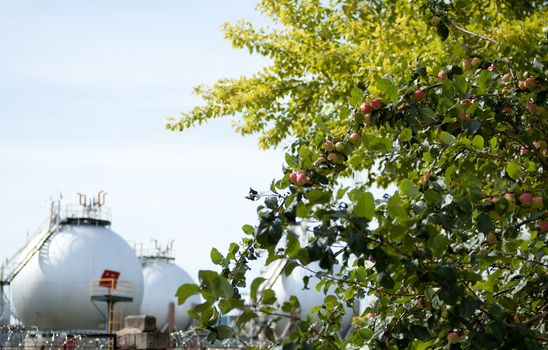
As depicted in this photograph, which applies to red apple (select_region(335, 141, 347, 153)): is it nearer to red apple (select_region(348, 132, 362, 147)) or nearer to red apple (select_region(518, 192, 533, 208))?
red apple (select_region(348, 132, 362, 147))

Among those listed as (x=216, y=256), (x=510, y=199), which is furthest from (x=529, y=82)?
(x=216, y=256)

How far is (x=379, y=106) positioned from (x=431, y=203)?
3.08 feet

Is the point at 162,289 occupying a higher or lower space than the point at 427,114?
higher

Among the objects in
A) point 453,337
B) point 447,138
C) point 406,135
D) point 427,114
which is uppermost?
point 427,114

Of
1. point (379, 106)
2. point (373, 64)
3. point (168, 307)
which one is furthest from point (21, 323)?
point (379, 106)

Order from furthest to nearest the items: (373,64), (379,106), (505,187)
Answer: (373,64) → (379,106) → (505,187)

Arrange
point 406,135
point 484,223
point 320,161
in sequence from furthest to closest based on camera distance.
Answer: point 406,135
point 320,161
point 484,223

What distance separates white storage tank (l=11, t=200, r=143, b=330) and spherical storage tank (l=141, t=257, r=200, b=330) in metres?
8.11

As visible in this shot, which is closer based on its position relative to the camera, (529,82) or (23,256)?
(529,82)

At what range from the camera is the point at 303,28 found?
1230cm

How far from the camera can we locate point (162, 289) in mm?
39875

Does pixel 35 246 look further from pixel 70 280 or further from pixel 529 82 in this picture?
pixel 529 82

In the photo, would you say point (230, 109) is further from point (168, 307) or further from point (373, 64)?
point (168, 307)

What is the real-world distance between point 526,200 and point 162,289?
37.5 m
